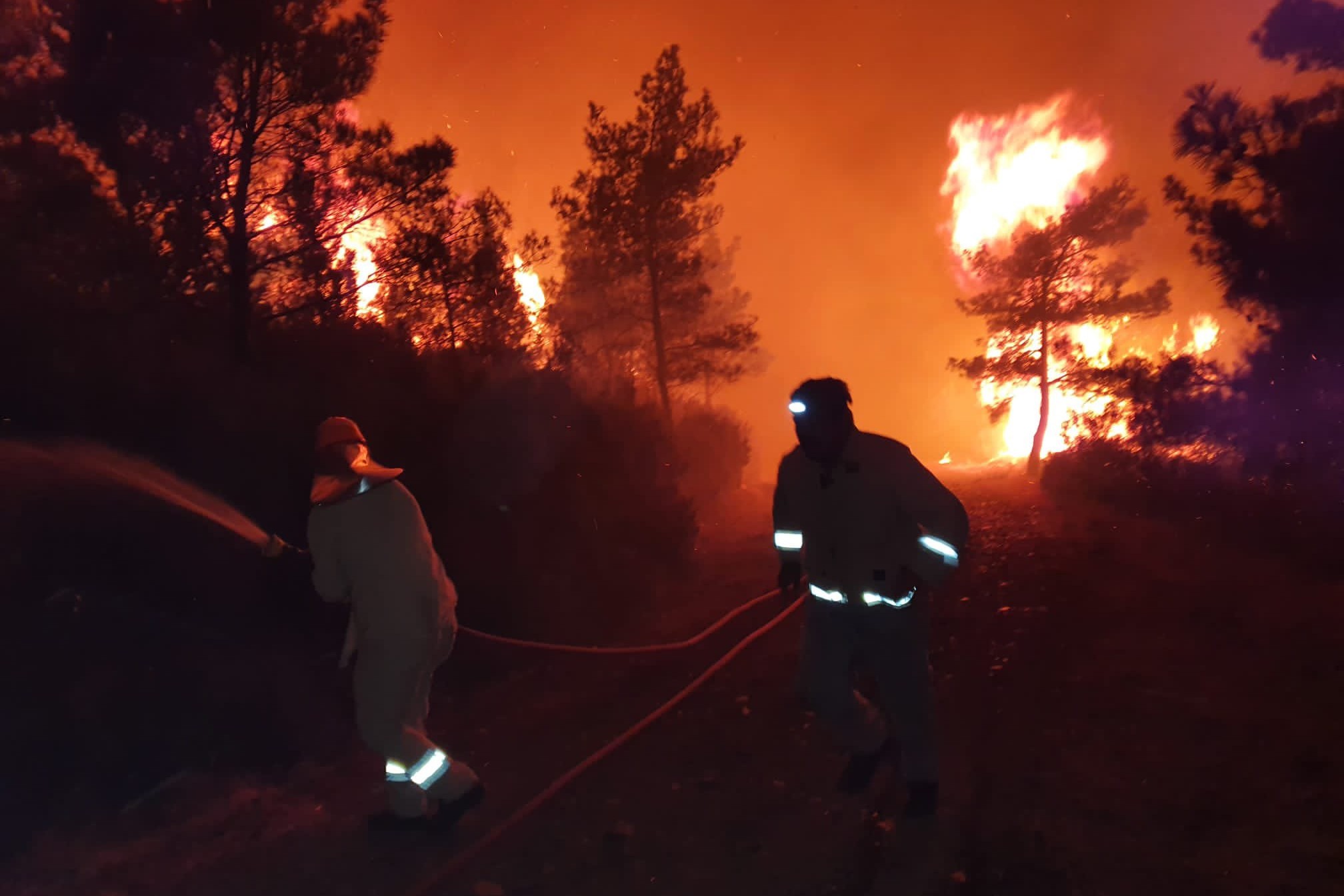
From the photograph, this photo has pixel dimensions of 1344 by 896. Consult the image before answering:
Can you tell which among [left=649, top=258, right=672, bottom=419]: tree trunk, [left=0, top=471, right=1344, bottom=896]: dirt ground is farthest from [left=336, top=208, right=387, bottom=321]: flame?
[left=649, top=258, right=672, bottom=419]: tree trunk

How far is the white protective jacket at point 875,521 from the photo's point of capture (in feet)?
11.8

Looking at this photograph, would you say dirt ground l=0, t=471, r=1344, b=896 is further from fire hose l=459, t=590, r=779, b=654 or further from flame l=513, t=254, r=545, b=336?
flame l=513, t=254, r=545, b=336

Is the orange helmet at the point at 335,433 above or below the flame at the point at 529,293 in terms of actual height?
below

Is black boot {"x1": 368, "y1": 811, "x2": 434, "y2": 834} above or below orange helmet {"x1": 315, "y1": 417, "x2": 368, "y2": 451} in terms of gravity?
below

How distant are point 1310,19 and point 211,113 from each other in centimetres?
1258

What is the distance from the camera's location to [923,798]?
392cm

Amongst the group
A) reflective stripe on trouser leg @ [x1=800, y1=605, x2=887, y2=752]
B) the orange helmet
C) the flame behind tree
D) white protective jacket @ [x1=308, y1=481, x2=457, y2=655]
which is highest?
the flame behind tree

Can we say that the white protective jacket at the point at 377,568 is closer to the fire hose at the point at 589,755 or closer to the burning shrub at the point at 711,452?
the fire hose at the point at 589,755

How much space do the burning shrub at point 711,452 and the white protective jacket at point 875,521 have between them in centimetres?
1767

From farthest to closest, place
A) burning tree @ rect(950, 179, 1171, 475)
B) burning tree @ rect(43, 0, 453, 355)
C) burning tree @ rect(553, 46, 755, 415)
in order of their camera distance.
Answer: burning tree @ rect(950, 179, 1171, 475)
burning tree @ rect(553, 46, 755, 415)
burning tree @ rect(43, 0, 453, 355)

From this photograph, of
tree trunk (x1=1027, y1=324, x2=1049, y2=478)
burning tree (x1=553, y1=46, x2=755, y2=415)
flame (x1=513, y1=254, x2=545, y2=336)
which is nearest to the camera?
flame (x1=513, y1=254, x2=545, y2=336)

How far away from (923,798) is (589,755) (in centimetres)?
215

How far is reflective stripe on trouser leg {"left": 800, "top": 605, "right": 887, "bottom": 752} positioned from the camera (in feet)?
13.0

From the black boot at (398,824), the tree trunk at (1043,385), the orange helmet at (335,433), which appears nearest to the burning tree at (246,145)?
the orange helmet at (335,433)
